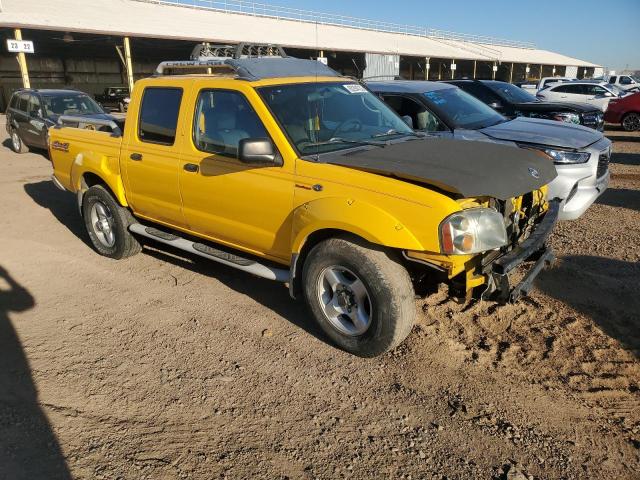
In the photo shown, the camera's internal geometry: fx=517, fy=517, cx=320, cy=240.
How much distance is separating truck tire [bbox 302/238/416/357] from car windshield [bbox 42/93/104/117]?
11772 millimetres

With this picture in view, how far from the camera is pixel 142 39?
28.2m

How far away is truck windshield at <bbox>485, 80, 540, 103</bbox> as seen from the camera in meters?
10.8

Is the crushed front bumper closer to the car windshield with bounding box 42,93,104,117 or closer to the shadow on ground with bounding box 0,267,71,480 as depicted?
the shadow on ground with bounding box 0,267,71,480

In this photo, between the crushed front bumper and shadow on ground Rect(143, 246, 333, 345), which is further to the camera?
shadow on ground Rect(143, 246, 333, 345)

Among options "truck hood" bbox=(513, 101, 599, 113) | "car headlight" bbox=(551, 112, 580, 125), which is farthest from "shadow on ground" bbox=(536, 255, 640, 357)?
"car headlight" bbox=(551, 112, 580, 125)

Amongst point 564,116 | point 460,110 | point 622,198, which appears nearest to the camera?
point 460,110

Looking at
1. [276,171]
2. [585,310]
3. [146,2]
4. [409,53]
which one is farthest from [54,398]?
[409,53]

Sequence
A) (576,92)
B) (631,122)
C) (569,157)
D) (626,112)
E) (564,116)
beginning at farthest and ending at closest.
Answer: (576,92), (631,122), (626,112), (564,116), (569,157)

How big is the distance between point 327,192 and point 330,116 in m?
1.01

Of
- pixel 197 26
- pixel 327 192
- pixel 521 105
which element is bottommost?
pixel 327 192

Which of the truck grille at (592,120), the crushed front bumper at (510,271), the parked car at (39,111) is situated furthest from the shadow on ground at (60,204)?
the truck grille at (592,120)

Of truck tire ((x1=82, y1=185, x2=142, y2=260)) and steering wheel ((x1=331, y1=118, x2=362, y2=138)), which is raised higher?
steering wheel ((x1=331, y1=118, x2=362, y2=138))

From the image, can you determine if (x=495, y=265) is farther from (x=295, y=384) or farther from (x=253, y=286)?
(x=253, y=286)

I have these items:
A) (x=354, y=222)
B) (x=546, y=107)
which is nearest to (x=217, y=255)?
(x=354, y=222)
